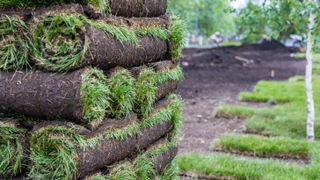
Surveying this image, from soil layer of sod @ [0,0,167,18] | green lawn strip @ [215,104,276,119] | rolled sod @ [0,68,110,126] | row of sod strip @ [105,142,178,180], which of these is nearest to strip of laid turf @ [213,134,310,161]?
green lawn strip @ [215,104,276,119]

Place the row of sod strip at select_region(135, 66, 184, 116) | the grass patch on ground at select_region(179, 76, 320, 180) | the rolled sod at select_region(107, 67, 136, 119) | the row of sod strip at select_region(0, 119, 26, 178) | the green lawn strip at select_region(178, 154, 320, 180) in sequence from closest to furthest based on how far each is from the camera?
1. the row of sod strip at select_region(0, 119, 26, 178)
2. the rolled sod at select_region(107, 67, 136, 119)
3. the row of sod strip at select_region(135, 66, 184, 116)
4. the green lawn strip at select_region(178, 154, 320, 180)
5. the grass patch on ground at select_region(179, 76, 320, 180)

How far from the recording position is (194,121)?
340 inches

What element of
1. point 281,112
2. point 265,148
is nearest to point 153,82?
point 265,148

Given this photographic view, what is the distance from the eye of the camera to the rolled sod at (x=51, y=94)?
2.38 m

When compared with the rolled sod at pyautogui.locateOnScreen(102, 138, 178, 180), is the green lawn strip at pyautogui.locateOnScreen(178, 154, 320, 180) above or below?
below

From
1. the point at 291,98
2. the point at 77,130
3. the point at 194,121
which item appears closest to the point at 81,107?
the point at 77,130

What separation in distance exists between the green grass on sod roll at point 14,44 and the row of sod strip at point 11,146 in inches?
11.6

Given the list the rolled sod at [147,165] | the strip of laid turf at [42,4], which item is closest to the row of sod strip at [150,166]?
the rolled sod at [147,165]

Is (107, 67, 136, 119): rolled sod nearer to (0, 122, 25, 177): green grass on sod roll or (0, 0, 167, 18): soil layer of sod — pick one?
(0, 0, 167, 18): soil layer of sod

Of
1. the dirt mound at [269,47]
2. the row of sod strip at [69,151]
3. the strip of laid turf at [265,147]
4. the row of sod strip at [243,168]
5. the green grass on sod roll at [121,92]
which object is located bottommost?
the dirt mound at [269,47]

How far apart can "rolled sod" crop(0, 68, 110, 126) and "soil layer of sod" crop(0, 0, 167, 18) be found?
1.08ft

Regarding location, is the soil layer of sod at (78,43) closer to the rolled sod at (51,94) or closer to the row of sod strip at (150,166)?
the rolled sod at (51,94)

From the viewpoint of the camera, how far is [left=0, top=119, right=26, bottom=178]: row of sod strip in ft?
8.15

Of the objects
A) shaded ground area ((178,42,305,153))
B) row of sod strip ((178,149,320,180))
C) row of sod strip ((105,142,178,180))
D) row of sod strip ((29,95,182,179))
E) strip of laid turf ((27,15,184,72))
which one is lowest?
shaded ground area ((178,42,305,153))
